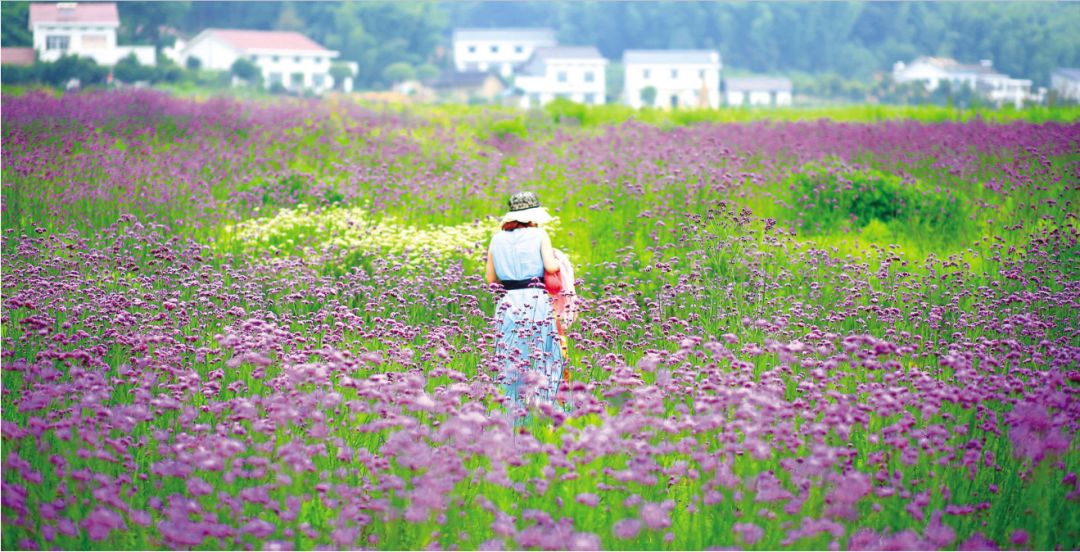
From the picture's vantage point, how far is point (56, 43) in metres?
28.9

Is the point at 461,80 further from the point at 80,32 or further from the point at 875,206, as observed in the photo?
the point at 875,206

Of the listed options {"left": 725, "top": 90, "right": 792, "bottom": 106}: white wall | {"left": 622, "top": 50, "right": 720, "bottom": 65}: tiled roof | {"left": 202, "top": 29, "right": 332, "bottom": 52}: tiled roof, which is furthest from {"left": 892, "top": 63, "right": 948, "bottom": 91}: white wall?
{"left": 202, "top": 29, "right": 332, "bottom": 52}: tiled roof

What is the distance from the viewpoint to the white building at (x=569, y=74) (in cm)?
7131

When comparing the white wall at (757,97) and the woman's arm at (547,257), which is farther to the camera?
the white wall at (757,97)

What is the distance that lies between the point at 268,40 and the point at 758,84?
104 ft

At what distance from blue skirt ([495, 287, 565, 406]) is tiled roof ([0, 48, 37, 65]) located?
24381 millimetres

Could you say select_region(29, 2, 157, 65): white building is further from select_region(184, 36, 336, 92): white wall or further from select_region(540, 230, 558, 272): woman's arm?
select_region(540, 230, 558, 272): woman's arm

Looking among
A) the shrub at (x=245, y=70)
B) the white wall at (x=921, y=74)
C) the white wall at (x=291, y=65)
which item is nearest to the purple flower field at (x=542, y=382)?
the shrub at (x=245, y=70)

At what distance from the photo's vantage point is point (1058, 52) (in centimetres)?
4806

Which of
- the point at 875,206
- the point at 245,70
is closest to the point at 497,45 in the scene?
the point at 245,70

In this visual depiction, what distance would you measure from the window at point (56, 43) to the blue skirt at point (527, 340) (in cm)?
2664

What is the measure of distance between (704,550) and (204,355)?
9.84 feet

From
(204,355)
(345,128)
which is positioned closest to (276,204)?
(345,128)

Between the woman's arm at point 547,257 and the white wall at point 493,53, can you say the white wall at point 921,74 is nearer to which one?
the white wall at point 493,53
